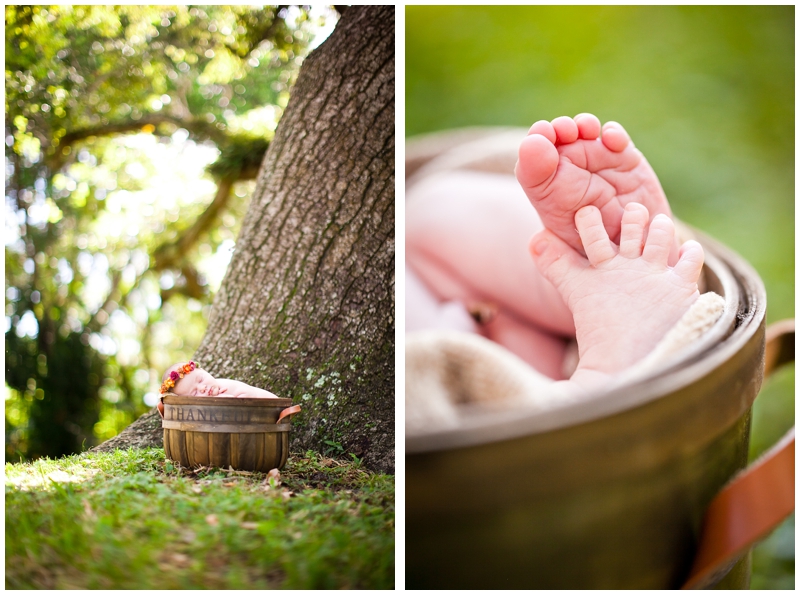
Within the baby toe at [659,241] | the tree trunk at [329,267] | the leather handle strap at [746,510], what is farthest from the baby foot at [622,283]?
the tree trunk at [329,267]

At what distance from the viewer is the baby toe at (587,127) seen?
958mm

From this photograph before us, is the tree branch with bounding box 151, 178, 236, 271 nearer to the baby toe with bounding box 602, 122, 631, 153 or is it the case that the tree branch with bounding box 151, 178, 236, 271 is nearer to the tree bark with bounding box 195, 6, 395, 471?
the tree bark with bounding box 195, 6, 395, 471

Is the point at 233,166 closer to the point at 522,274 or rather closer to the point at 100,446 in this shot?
the point at 100,446

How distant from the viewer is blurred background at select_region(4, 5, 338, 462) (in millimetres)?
1369

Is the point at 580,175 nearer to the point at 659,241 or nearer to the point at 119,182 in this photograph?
the point at 659,241

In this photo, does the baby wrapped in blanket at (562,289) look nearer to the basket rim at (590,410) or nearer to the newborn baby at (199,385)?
the basket rim at (590,410)

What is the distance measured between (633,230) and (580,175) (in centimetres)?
13

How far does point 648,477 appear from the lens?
0.70 metres

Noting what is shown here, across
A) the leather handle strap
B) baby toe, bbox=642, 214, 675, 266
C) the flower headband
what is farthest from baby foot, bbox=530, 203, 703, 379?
the flower headband

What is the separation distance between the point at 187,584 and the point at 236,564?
0.10m

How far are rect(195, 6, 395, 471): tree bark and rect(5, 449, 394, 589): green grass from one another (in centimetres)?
14

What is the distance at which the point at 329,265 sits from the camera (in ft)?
4.24

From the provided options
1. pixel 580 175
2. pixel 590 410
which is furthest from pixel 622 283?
pixel 590 410

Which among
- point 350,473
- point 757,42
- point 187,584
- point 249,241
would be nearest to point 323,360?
point 350,473
